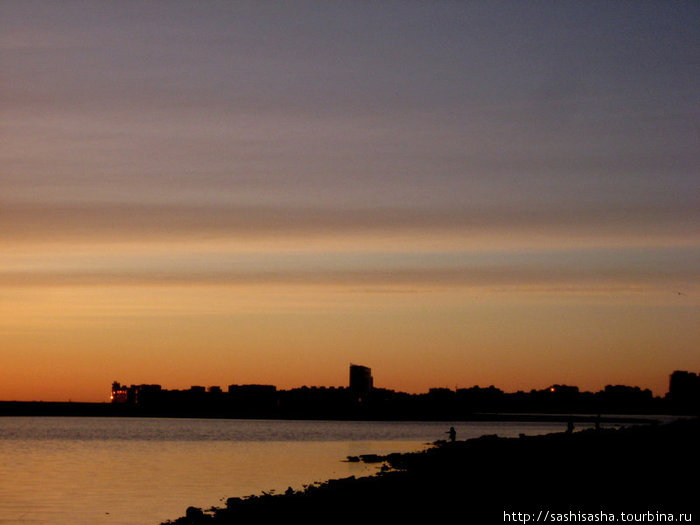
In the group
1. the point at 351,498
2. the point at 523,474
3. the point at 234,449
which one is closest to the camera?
the point at 351,498

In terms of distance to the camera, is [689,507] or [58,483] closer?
[689,507]

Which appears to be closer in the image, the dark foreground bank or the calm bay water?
the dark foreground bank

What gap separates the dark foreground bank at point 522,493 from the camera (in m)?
28.2

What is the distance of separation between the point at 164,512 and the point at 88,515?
9.78 ft

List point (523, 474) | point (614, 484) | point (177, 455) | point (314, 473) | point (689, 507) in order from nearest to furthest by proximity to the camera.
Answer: point (689, 507), point (614, 484), point (523, 474), point (314, 473), point (177, 455)

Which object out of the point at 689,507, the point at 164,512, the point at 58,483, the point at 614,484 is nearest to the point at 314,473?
the point at 58,483

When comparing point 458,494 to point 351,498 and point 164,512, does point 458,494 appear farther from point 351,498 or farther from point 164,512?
point 164,512

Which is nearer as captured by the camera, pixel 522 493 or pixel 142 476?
pixel 522 493

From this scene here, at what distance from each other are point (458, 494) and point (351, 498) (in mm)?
4006

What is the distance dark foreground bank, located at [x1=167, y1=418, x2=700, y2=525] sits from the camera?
28.2 m

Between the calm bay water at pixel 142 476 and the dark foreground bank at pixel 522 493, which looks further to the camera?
the calm bay water at pixel 142 476

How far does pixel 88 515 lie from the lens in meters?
41.1

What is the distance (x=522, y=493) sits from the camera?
32.5 meters

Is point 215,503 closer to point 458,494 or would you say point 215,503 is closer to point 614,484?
point 458,494
